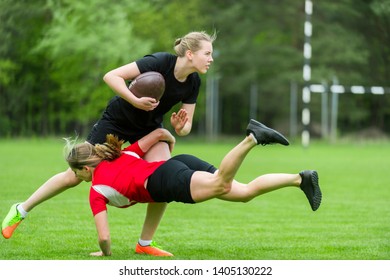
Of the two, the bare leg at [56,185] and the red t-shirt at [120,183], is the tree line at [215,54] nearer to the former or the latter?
the bare leg at [56,185]

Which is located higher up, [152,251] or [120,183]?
[120,183]

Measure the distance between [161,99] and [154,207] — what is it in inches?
30.1

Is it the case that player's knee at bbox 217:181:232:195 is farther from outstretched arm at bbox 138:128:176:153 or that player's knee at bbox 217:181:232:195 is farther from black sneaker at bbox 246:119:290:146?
outstretched arm at bbox 138:128:176:153

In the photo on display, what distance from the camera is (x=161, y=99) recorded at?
20.9ft

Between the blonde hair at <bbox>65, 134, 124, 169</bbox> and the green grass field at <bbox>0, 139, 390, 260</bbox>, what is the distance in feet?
2.10

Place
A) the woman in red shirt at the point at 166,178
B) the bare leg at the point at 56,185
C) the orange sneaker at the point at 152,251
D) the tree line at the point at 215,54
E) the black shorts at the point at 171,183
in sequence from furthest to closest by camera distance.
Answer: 1. the tree line at the point at 215,54
2. the bare leg at the point at 56,185
3. the orange sneaker at the point at 152,251
4. the black shorts at the point at 171,183
5. the woman in red shirt at the point at 166,178

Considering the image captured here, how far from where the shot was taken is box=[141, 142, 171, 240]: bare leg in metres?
6.38

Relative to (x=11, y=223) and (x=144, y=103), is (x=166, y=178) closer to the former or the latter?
(x=144, y=103)

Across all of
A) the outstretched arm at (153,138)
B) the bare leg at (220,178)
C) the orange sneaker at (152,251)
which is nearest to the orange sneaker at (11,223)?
the orange sneaker at (152,251)

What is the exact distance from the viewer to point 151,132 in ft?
21.1

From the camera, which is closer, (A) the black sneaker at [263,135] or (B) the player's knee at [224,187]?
(A) the black sneaker at [263,135]

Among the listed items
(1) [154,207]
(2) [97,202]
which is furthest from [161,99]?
(2) [97,202]

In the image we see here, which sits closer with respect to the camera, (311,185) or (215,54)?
(311,185)

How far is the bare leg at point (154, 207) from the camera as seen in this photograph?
251 inches
